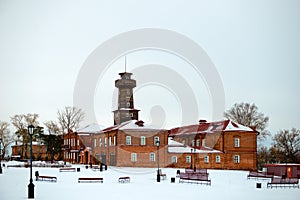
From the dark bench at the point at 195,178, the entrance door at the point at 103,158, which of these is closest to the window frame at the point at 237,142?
the entrance door at the point at 103,158

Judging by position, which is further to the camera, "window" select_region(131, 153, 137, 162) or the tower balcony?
the tower balcony

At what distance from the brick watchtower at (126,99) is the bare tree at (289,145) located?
2321 cm

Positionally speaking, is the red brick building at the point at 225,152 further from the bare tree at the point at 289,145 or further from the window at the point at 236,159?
the bare tree at the point at 289,145

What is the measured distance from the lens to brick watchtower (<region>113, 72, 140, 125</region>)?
2440 inches

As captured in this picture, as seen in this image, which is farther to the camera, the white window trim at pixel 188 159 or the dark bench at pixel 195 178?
the white window trim at pixel 188 159

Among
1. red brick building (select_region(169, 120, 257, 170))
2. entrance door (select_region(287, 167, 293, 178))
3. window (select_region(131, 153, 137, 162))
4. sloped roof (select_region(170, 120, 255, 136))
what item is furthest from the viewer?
window (select_region(131, 153, 137, 162))

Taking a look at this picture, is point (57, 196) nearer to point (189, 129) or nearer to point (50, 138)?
point (189, 129)

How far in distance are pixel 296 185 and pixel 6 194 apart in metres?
19.8

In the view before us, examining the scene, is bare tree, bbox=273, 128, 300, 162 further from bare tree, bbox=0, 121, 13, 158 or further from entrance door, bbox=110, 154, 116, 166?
bare tree, bbox=0, 121, 13, 158

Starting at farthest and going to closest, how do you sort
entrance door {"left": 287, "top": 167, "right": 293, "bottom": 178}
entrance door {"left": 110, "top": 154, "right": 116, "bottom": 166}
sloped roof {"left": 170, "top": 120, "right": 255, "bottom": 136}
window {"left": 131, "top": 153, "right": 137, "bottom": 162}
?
entrance door {"left": 110, "top": 154, "right": 116, "bottom": 166}, window {"left": 131, "top": 153, "right": 137, "bottom": 162}, sloped roof {"left": 170, "top": 120, "right": 255, "bottom": 136}, entrance door {"left": 287, "top": 167, "right": 293, "bottom": 178}

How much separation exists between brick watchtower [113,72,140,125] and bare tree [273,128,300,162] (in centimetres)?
2321

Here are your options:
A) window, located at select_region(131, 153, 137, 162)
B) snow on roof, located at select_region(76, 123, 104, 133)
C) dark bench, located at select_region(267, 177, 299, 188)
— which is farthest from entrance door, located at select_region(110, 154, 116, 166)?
dark bench, located at select_region(267, 177, 299, 188)

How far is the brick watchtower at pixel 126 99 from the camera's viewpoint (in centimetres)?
6197

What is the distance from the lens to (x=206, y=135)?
55.8 m
